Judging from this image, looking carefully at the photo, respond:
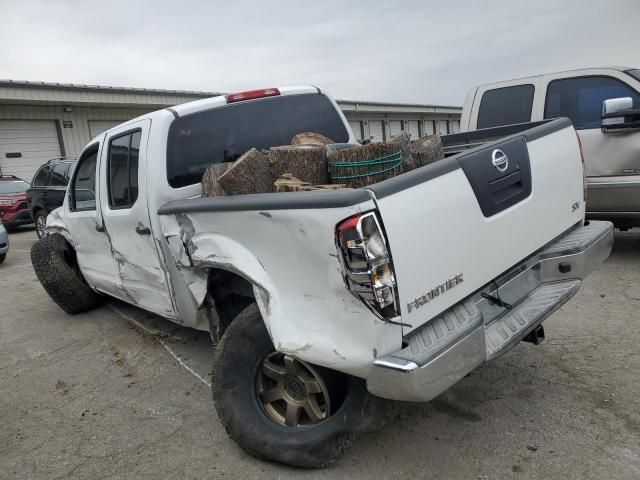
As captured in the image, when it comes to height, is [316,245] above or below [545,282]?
above

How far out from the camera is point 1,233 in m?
9.35

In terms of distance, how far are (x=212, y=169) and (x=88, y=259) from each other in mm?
2436

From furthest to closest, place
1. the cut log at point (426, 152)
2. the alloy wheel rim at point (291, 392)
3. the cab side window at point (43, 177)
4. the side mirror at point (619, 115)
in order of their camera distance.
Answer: the cab side window at point (43, 177) < the side mirror at point (619, 115) < the cut log at point (426, 152) < the alloy wheel rim at point (291, 392)

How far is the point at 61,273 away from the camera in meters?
5.29

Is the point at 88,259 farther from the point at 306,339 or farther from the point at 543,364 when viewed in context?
the point at 543,364

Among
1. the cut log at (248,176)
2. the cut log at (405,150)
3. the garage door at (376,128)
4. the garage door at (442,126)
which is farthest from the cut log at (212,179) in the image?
the garage door at (442,126)

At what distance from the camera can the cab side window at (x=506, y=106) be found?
627 cm

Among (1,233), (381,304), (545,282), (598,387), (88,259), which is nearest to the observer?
(381,304)

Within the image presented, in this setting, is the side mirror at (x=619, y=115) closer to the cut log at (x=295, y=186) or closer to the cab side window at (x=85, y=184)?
the cut log at (x=295, y=186)

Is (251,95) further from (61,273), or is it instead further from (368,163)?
(61,273)

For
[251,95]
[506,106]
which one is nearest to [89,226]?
[251,95]

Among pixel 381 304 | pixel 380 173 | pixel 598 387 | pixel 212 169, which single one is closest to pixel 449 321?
pixel 381 304

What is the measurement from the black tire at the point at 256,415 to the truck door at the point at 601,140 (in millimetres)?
4461

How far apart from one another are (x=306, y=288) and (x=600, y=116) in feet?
16.3
